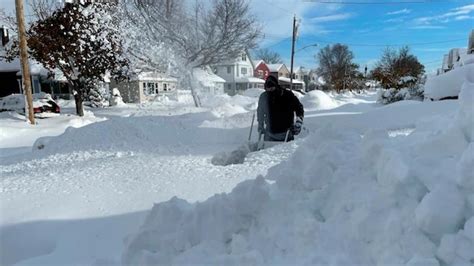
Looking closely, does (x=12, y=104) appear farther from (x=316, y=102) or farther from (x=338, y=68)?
(x=338, y=68)

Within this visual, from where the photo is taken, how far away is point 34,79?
1271 inches

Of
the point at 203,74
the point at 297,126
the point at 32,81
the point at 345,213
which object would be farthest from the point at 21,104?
the point at 345,213

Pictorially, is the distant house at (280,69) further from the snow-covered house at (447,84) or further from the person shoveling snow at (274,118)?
the person shoveling snow at (274,118)

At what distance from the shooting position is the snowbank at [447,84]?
9609 millimetres

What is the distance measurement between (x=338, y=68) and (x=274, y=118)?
6269 centimetres

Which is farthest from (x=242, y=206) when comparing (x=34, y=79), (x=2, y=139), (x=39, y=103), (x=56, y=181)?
(x=34, y=79)

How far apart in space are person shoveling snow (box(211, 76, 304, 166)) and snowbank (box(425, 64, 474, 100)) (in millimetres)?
5259

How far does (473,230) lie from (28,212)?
4047 mm

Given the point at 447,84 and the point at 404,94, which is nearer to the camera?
the point at 447,84

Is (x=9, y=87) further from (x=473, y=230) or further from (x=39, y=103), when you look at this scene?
(x=473, y=230)

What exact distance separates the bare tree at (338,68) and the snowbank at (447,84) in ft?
147

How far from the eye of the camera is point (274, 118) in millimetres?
6691

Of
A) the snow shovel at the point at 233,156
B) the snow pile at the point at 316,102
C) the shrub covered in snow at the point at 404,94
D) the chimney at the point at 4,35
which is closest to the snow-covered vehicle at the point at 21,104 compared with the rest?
the snow pile at the point at 316,102

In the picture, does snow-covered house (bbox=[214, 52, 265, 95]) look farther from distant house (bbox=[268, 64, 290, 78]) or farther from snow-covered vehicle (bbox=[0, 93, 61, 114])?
snow-covered vehicle (bbox=[0, 93, 61, 114])
